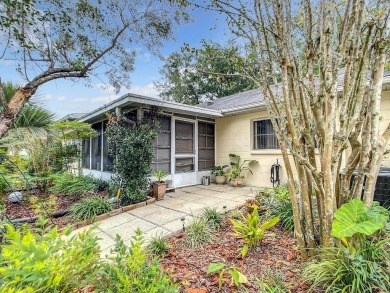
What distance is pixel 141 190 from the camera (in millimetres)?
5023

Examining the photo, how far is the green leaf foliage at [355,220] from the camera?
169 centimetres

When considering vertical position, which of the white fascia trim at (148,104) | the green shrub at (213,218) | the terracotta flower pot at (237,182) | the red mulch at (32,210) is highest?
the white fascia trim at (148,104)

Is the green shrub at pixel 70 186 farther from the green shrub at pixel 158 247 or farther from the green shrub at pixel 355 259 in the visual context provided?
the green shrub at pixel 355 259

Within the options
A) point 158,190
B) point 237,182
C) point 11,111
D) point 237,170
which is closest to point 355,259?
point 158,190

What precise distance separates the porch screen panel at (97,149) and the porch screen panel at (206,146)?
11.8 feet

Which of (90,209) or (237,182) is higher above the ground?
A: (237,182)

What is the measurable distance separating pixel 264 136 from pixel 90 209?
5381mm

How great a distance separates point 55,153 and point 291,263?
6962mm

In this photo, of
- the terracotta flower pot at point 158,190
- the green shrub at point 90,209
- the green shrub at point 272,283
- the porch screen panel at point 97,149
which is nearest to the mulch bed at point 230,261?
the green shrub at point 272,283

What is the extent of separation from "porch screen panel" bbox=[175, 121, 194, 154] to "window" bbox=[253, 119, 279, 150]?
216 centimetres

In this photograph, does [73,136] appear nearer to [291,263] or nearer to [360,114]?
[291,263]

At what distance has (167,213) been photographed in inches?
167

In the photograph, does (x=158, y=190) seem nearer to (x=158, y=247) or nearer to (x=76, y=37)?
(x=158, y=247)

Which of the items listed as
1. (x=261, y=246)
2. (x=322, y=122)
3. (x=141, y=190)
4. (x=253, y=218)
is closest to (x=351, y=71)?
(x=322, y=122)
